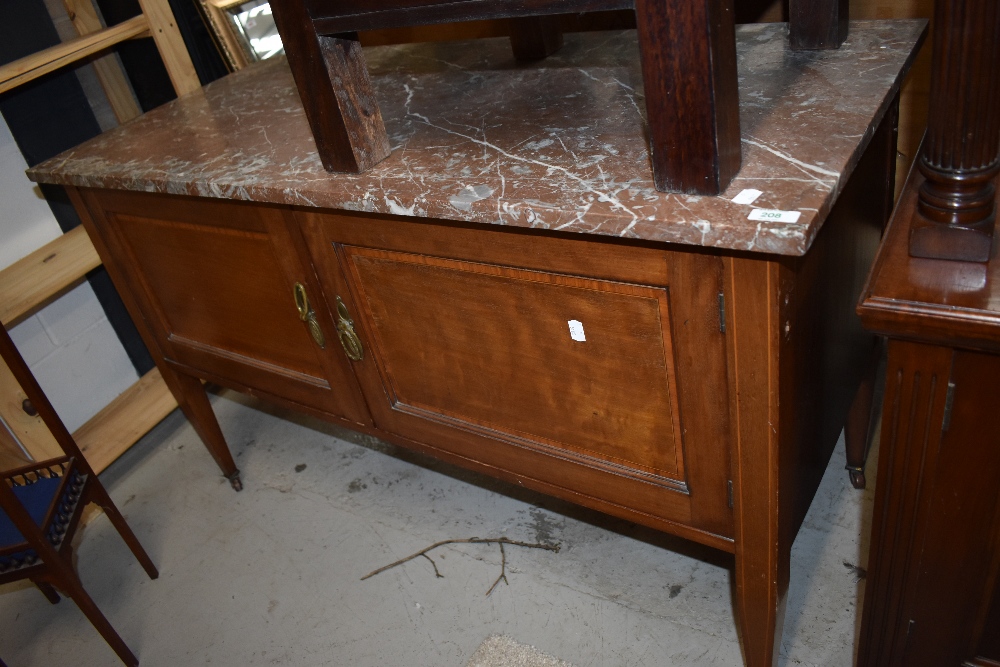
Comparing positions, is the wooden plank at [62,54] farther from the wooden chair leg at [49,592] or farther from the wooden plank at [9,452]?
the wooden chair leg at [49,592]

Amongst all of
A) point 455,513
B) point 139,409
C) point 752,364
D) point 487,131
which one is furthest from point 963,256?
point 139,409

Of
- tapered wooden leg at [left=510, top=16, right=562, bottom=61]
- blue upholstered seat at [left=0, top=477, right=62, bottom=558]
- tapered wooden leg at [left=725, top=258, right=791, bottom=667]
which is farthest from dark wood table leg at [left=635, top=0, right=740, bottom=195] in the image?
blue upholstered seat at [left=0, top=477, right=62, bottom=558]

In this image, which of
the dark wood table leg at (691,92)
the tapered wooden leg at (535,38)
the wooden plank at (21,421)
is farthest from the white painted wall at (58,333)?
the dark wood table leg at (691,92)

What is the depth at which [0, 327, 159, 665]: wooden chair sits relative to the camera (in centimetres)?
149

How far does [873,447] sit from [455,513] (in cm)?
96

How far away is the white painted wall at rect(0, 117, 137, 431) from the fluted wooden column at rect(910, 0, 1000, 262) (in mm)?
2042

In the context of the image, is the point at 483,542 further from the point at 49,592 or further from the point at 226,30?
the point at 226,30

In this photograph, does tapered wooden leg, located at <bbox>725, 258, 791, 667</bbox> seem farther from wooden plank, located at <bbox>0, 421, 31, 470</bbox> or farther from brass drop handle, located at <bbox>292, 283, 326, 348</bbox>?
wooden plank, located at <bbox>0, 421, 31, 470</bbox>

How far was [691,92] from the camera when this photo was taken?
0.87 meters

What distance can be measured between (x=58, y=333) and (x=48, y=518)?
79 centimetres

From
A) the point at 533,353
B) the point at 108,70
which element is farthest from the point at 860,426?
the point at 108,70

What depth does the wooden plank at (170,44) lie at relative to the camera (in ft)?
6.64

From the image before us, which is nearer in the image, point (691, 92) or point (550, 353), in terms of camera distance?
point (691, 92)

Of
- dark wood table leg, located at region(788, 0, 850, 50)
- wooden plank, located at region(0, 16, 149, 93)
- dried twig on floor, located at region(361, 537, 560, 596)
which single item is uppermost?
wooden plank, located at region(0, 16, 149, 93)
